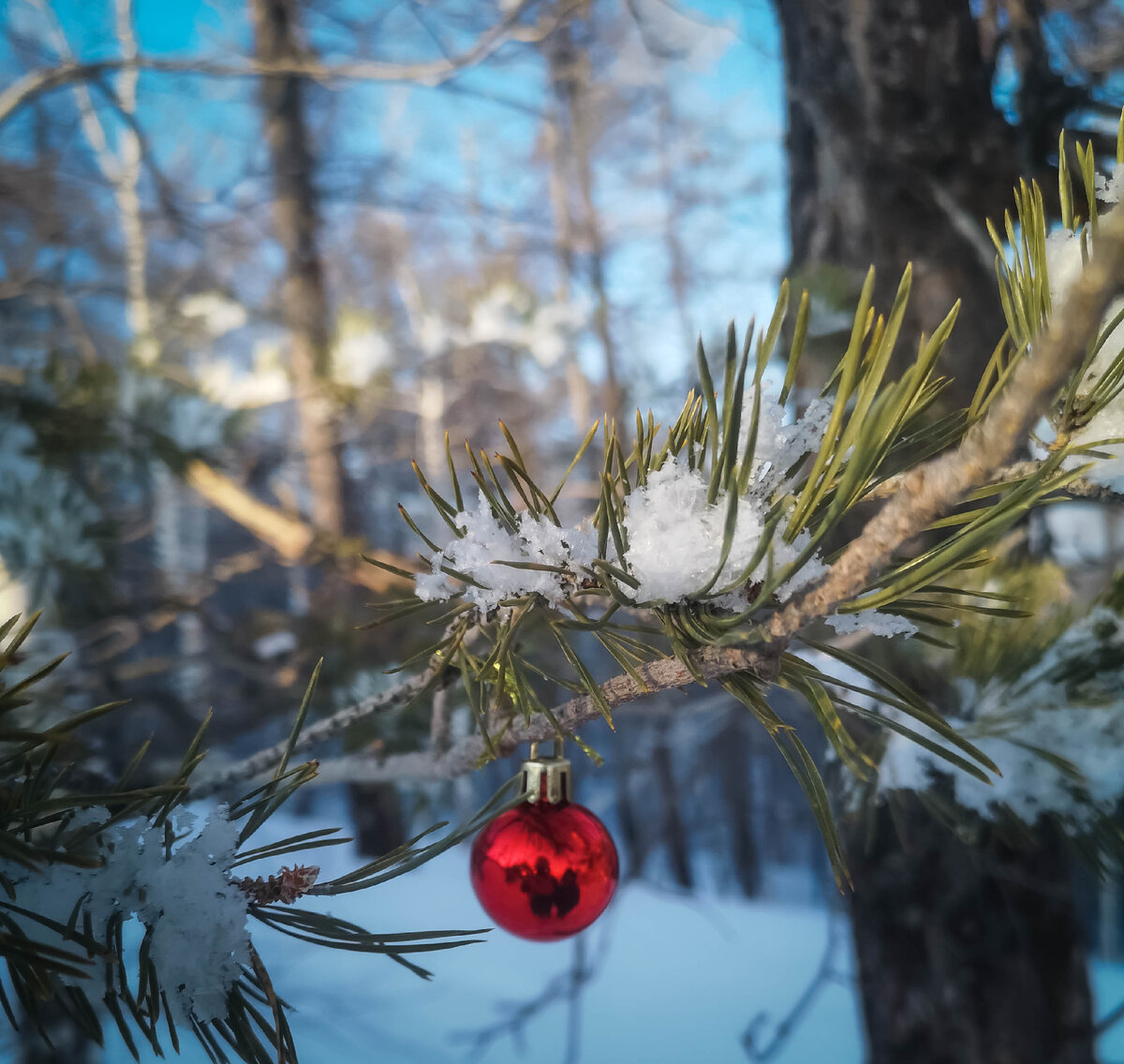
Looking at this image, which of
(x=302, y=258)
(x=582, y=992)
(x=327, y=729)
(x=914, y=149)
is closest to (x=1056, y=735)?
(x=327, y=729)

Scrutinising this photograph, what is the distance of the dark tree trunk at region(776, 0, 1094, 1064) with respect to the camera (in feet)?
1.64

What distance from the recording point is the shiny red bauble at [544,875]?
235mm

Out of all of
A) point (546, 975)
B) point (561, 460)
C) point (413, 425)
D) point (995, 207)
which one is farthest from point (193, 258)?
point (995, 207)

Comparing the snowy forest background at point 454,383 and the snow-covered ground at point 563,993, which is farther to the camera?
the snow-covered ground at point 563,993

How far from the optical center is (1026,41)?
1.53ft

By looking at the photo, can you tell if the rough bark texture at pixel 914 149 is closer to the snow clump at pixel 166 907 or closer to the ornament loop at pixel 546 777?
the ornament loop at pixel 546 777

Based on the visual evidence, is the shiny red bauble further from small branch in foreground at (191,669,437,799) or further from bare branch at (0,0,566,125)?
bare branch at (0,0,566,125)

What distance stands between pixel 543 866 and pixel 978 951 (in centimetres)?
45

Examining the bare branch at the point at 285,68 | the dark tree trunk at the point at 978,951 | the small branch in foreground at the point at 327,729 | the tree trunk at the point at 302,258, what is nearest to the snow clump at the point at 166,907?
the small branch in foreground at the point at 327,729

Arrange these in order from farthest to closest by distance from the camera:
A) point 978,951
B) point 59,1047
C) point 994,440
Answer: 1. point 59,1047
2. point 978,951
3. point 994,440

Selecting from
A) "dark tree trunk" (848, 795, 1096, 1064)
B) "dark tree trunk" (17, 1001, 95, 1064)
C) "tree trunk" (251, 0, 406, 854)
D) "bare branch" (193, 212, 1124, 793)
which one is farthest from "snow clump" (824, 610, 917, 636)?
"tree trunk" (251, 0, 406, 854)

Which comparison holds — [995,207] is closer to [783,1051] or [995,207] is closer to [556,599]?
[556,599]

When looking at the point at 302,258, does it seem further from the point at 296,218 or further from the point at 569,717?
the point at 569,717

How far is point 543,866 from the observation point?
9.2 inches
